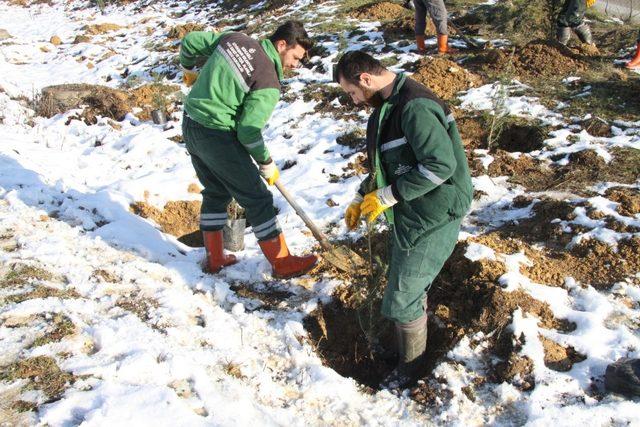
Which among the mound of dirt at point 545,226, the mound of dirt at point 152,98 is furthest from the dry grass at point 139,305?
the mound of dirt at point 152,98

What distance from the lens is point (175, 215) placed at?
4664 millimetres

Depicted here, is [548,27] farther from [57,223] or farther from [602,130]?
[57,223]

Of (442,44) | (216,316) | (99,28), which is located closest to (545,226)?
(216,316)

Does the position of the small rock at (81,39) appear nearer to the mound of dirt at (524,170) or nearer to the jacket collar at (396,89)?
the mound of dirt at (524,170)

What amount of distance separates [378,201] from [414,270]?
1.36ft

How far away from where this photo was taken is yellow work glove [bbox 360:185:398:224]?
221 centimetres

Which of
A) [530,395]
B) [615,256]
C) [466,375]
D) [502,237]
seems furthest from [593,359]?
[502,237]

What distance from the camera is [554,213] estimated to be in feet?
12.2

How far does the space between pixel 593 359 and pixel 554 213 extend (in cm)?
149

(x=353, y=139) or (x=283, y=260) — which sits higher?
(x=283, y=260)

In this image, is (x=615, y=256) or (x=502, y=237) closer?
(x=615, y=256)

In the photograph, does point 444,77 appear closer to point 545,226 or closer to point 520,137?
point 520,137

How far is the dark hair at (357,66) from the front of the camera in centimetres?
205

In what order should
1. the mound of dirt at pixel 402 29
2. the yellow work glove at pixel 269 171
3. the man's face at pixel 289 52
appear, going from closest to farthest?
the man's face at pixel 289 52
the yellow work glove at pixel 269 171
the mound of dirt at pixel 402 29
